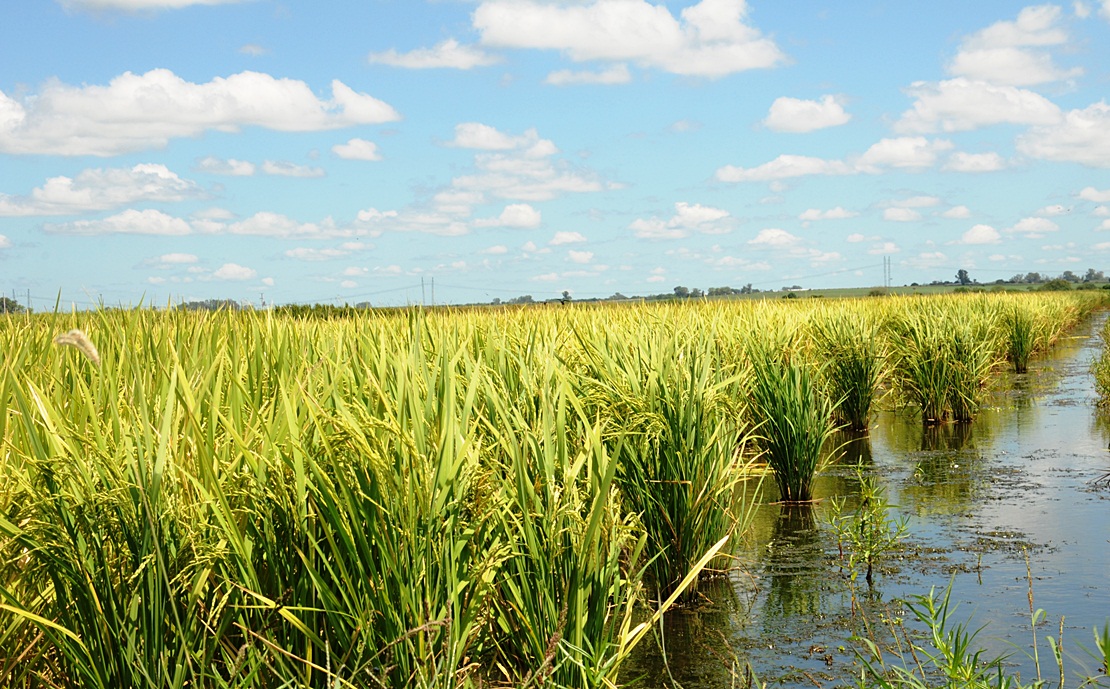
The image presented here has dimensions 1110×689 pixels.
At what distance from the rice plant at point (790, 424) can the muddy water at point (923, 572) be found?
0.77ft

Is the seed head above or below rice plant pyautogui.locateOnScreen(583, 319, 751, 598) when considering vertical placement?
above

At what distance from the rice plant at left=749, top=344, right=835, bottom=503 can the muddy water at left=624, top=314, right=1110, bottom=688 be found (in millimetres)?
235

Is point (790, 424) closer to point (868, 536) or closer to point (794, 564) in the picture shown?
point (794, 564)

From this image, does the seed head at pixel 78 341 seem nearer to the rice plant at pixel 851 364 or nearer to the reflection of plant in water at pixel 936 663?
the reflection of plant in water at pixel 936 663

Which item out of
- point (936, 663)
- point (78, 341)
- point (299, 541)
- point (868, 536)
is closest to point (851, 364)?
point (868, 536)

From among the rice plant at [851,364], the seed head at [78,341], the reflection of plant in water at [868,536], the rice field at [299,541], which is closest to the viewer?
the seed head at [78,341]

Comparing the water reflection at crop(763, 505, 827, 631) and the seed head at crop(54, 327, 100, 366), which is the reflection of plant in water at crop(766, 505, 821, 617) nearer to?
the water reflection at crop(763, 505, 827, 631)

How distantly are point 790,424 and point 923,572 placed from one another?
5.87 ft

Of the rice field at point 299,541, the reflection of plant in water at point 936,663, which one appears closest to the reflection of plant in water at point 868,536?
the reflection of plant in water at point 936,663

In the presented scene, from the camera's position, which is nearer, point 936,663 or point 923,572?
point 936,663

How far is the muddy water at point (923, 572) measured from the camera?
4133 mm

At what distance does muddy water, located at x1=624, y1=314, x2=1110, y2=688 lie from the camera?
4133 mm

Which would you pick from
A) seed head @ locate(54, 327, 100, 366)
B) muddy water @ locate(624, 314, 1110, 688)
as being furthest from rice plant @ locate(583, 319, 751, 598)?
seed head @ locate(54, 327, 100, 366)

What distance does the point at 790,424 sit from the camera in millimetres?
6852
